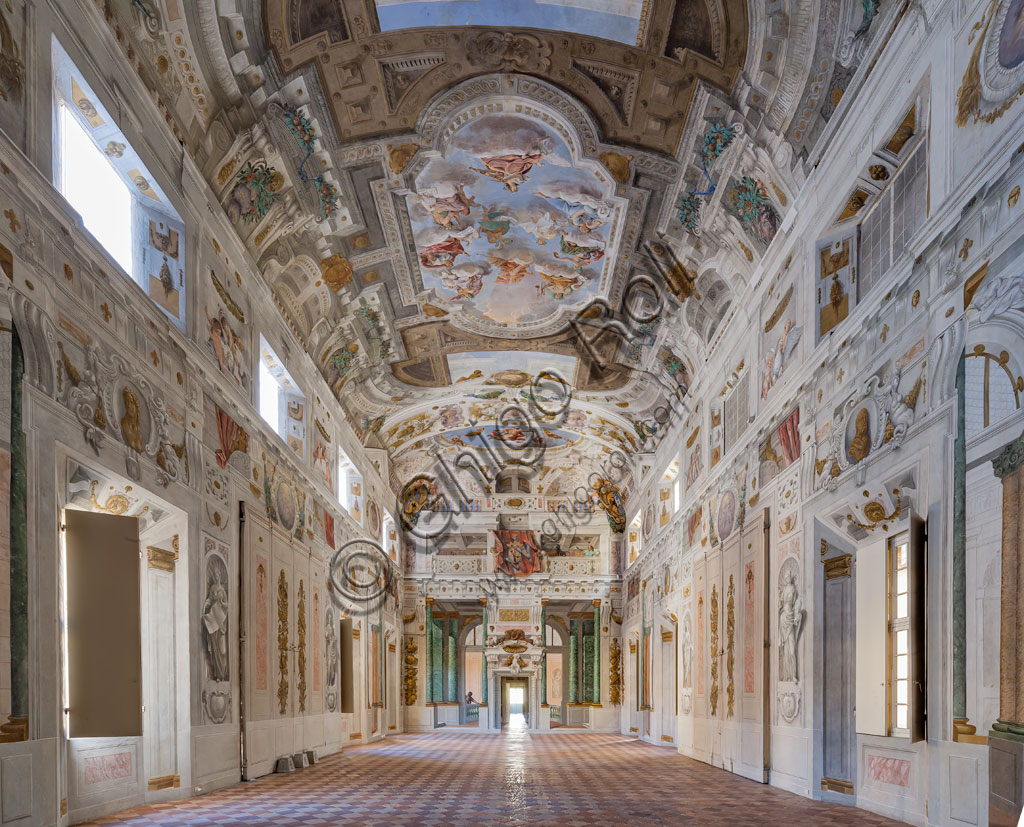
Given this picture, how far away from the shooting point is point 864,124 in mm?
10156

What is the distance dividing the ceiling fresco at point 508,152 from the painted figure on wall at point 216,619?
17.1ft

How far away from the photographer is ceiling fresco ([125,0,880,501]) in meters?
11.3

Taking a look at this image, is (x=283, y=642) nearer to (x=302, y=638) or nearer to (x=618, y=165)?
(x=302, y=638)

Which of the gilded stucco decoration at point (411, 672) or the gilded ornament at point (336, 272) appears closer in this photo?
the gilded ornament at point (336, 272)

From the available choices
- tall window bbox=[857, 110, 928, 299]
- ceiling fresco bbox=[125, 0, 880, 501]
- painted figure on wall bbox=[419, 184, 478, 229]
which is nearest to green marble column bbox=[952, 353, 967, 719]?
tall window bbox=[857, 110, 928, 299]

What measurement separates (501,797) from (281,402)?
920cm

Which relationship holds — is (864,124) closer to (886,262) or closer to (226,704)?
Answer: (886,262)

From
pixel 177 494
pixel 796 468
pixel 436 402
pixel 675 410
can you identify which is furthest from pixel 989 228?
pixel 436 402

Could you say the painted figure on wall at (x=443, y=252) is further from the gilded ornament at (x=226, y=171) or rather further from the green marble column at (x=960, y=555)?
the green marble column at (x=960, y=555)

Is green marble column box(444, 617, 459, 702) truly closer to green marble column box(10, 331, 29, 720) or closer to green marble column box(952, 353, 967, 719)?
green marble column box(10, 331, 29, 720)

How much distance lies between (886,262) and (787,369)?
9.78 ft

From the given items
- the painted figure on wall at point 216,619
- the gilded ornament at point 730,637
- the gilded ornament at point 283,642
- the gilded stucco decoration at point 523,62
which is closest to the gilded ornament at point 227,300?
the gilded stucco decoration at point 523,62

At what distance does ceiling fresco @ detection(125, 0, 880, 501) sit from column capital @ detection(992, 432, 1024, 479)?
504cm

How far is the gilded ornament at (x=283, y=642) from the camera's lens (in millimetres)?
16062
